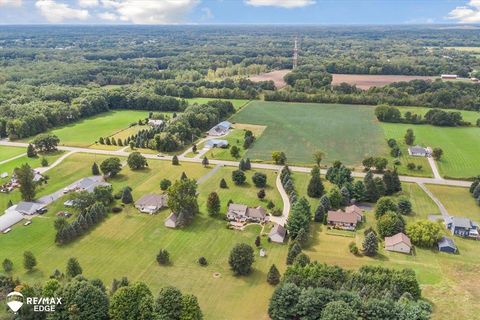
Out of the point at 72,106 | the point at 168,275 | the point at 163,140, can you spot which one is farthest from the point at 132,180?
the point at 72,106

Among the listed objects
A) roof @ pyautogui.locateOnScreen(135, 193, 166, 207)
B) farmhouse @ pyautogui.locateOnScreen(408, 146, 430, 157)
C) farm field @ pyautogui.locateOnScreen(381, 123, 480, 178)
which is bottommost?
farm field @ pyautogui.locateOnScreen(381, 123, 480, 178)

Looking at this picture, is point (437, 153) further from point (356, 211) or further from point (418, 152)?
point (356, 211)

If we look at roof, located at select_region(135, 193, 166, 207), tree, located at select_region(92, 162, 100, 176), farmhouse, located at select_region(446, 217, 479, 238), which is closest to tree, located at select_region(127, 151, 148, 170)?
tree, located at select_region(92, 162, 100, 176)

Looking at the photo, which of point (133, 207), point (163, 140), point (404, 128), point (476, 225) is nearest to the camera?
point (476, 225)

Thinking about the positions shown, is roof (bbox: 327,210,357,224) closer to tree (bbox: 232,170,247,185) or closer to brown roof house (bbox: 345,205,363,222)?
brown roof house (bbox: 345,205,363,222)

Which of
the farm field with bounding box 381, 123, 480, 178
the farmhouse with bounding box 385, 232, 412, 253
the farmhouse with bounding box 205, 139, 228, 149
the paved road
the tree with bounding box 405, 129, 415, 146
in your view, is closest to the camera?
the farmhouse with bounding box 385, 232, 412, 253

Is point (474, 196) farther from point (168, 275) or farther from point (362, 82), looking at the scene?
point (362, 82)

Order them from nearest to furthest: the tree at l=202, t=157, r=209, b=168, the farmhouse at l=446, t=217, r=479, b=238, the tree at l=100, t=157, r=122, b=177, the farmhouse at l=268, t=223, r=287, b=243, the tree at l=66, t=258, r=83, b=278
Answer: the tree at l=66, t=258, r=83, b=278 → the farmhouse at l=268, t=223, r=287, b=243 → the farmhouse at l=446, t=217, r=479, b=238 → the tree at l=100, t=157, r=122, b=177 → the tree at l=202, t=157, r=209, b=168

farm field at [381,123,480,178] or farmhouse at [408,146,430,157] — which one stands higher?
farmhouse at [408,146,430,157]
